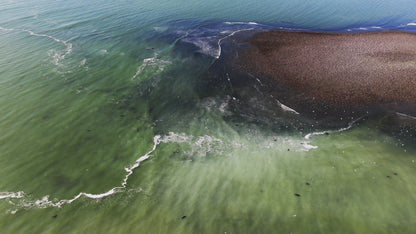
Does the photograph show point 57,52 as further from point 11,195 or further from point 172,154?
point 172,154

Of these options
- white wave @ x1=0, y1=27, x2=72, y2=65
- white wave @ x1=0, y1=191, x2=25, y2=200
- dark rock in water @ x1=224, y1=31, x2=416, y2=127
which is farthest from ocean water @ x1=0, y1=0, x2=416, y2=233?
dark rock in water @ x1=224, y1=31, x2=416, y2=127

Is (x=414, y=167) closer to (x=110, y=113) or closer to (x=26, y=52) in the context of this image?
(x=110, y=113)

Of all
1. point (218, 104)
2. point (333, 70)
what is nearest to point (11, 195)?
point (218, 104)

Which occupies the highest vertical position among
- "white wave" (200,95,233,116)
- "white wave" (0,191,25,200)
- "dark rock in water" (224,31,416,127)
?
"dark rock in water" (224,31,416,127)

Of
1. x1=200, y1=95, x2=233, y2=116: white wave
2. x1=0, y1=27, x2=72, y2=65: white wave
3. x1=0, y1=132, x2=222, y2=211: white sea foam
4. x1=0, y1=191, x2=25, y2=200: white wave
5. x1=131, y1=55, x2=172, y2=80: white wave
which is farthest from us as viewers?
x1=0, y1=27, x2=72, y2=65: white wave

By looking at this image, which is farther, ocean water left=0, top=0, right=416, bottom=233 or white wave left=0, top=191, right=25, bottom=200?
white wave left=0, top=191, right=25, bottom=200

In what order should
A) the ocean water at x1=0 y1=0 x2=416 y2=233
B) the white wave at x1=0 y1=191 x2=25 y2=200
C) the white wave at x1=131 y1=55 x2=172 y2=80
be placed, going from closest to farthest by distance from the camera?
the ocean water at x1=0 y1=0 x2=416 y2=233 < the white wave at x1=0 y1=191 x2=25 y2=200 < the white wave at x1=131 y1=55 x2=172 y2=80

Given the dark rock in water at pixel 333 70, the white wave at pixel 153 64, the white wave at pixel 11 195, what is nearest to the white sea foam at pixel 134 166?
the white wave at pixel 11 195

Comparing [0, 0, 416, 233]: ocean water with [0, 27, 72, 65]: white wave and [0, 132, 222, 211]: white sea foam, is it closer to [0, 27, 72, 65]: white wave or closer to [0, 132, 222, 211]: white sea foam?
[0, 132, 222, 211]: white sea foam

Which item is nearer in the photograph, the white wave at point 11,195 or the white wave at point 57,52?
the white wave at point 11,195

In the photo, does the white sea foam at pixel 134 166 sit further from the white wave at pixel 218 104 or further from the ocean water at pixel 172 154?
the white wave at pixel 218 104
